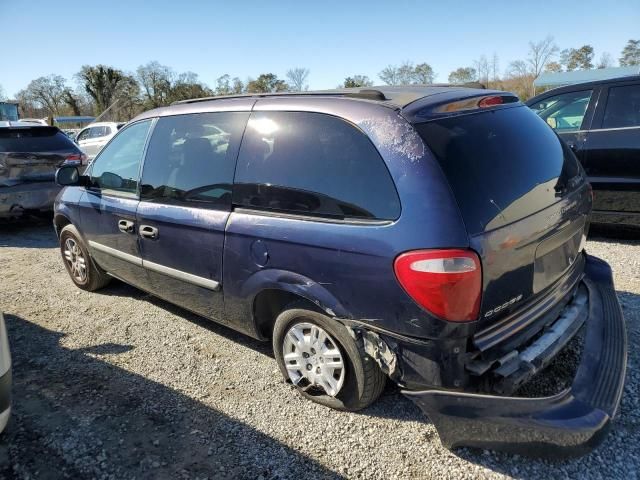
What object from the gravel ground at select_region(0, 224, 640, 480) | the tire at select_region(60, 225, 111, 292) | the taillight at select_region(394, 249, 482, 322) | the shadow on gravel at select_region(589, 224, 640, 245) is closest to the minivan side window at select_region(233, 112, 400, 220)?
the taillight at select_region(394, 249, 482, 322)

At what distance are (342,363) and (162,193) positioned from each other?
182cm

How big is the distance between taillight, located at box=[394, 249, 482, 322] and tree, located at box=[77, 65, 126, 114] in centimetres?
5960

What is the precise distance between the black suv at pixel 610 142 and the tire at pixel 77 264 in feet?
17.9

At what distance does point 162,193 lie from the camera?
3297 millimetres

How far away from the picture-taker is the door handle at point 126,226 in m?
3.53

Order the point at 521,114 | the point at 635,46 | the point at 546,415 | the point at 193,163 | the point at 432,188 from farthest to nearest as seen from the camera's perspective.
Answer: the point at 635,46 → the point at 193,163 → the point at 521,114 → the point at 432,188 → the point at 546,415

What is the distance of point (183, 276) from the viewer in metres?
3.19

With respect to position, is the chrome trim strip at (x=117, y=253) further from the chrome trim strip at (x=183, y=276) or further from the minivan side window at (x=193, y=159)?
the minivan side window at (x=193, y=159)

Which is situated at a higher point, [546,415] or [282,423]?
[546,415]

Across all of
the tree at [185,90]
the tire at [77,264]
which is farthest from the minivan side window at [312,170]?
the tree at [185,90]

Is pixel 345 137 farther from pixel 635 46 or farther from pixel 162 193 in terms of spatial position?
pixel 635 46

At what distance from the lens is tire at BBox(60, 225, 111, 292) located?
4.42 m

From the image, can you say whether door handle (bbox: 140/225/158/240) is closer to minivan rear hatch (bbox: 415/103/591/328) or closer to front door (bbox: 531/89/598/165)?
minivan rear hatch (bbox: 415/103/591/328)

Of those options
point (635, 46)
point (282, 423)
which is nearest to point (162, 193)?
point (282, 423)
